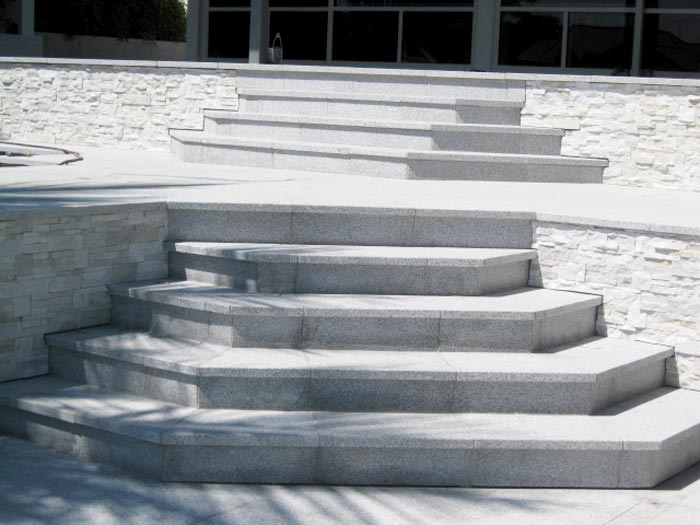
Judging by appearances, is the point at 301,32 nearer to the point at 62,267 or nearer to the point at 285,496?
the point at 62,267

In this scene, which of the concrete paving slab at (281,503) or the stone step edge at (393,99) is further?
the stone step edge at (393,99)

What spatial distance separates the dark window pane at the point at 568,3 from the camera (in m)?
14.4

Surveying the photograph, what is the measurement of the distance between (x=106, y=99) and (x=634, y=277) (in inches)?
300

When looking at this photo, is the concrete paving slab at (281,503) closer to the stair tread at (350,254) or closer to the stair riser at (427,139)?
the stair tread at (350,254)

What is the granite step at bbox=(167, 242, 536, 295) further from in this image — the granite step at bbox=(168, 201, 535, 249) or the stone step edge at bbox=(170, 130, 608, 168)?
the stone step edge at bbox=(170, 130, 608, 168)

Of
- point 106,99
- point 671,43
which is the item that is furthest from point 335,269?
point 671,43

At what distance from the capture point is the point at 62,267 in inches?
229

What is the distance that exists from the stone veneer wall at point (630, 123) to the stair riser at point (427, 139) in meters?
0.29

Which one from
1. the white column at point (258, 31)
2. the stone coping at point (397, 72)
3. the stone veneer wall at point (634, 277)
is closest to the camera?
the stone veneer wall at point (634, 277)

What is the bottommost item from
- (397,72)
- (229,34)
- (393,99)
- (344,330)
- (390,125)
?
(344,330)

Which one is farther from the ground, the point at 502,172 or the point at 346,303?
the point at 502,172

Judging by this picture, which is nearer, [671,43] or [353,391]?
[353,391]

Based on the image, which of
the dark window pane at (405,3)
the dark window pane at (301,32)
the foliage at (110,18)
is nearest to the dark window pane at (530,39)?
the dark window pane at (405,3)

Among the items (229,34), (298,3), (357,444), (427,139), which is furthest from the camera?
(229,34)
